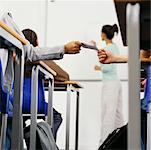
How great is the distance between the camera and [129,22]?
100 cm

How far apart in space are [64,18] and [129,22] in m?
3.47

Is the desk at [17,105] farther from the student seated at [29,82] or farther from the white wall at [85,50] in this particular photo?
the white wall at [85,50]

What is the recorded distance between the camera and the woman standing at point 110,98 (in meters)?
3.80

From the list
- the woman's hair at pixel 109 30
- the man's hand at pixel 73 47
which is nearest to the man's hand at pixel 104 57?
the man's hand at pixel 73 47

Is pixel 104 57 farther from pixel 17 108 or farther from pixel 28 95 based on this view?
pixel 28 95

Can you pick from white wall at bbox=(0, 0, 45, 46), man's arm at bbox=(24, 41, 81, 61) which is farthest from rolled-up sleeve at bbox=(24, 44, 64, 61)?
white wall at bbox=(0, 0, 45, 46)

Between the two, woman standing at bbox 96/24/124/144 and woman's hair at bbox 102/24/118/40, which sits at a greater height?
woman's hair at bbox 102/24/118/40

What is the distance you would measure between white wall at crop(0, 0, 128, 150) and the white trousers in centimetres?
22

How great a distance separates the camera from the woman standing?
12.5ft

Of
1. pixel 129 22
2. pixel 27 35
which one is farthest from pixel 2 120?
pixel 27 35

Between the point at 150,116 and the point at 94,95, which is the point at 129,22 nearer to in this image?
the point at 150,116

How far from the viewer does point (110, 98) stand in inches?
149

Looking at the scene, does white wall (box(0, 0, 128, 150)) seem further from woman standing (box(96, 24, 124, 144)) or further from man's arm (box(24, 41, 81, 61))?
man's arm (box(24, 41, 81, 61))

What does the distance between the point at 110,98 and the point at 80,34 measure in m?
1.02
